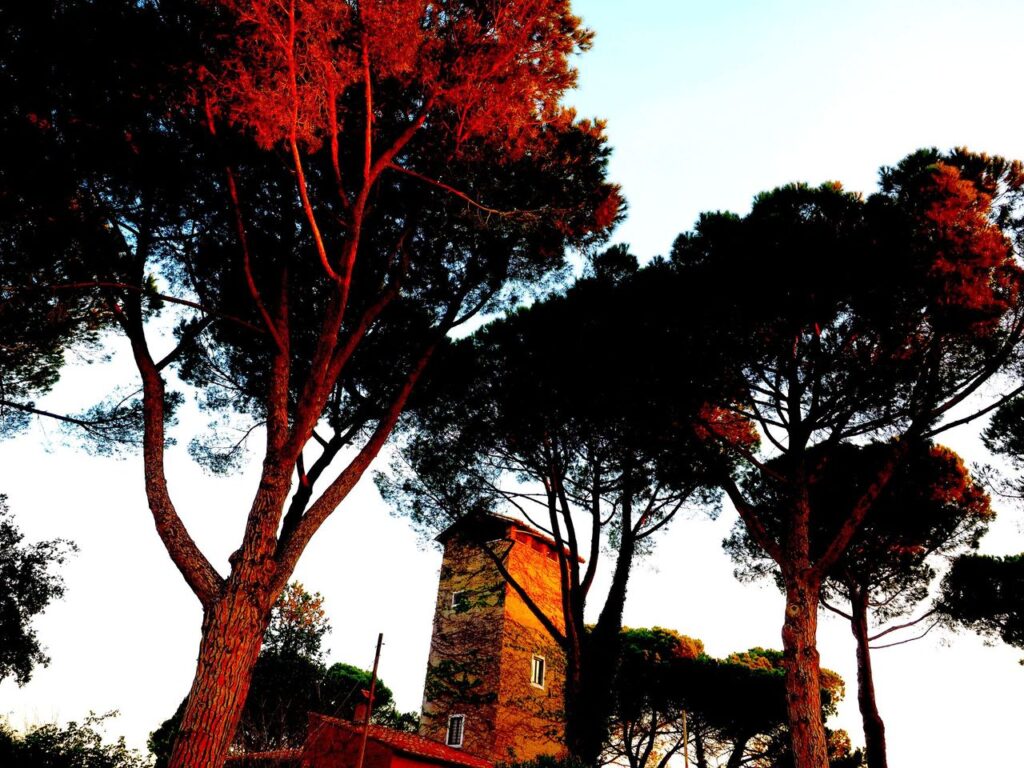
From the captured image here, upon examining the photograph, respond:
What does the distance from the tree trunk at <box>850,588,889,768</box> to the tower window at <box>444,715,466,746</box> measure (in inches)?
392

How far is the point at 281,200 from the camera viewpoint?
822 centimetres

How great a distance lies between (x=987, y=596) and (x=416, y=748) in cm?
1175

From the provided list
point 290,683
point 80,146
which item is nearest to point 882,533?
point 80,146

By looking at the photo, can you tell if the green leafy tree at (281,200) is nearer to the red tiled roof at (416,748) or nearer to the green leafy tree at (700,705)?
the red tiled roof at (416,748)

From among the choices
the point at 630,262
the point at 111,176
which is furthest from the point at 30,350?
the point at 630,262

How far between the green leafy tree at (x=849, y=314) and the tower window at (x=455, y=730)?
11.9m

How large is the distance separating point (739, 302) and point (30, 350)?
967cm

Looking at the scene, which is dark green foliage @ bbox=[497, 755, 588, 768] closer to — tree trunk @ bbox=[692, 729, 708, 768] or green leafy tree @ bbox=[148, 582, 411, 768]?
tree trunk @ bbox=[692, 729, 708, 768]

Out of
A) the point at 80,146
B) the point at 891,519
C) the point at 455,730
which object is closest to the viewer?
the point at 80,146

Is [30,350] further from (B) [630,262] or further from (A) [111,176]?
(B) [630,262]

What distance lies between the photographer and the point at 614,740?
20.7 m

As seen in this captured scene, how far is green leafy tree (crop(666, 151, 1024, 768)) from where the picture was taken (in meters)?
8.31

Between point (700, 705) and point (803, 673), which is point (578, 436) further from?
point (700, 705)

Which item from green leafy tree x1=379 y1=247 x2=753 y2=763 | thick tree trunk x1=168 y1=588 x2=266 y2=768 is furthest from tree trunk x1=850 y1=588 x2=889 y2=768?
thick tree trunk x1=168 y1=588 x2=266 y2=768
